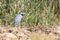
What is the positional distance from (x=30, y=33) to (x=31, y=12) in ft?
3.01

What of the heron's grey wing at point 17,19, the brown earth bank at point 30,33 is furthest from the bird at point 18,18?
the brown earth bank at point 30,33

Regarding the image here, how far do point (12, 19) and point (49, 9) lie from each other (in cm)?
85

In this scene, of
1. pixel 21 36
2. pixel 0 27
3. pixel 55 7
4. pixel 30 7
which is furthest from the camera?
pixel 55 7

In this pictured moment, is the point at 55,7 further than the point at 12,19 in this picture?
Yes

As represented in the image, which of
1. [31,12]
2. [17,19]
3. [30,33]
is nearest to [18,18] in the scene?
[17,19]

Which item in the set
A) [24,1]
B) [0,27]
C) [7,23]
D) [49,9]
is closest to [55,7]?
[49,9]

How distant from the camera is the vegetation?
5.41 meters

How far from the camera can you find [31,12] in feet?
18.1

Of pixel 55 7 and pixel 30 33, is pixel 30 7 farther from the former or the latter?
pixel 30 33

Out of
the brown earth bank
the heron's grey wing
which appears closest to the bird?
the heron's grey wing

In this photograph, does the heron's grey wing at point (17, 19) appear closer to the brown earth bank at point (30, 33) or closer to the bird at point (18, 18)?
the bird at point (18, 18)

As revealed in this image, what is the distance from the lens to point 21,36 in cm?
446

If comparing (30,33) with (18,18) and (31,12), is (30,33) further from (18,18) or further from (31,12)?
(31,12)

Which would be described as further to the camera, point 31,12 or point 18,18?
point 31,12
